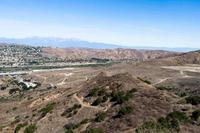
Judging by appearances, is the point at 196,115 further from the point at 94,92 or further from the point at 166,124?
the point at 94,92

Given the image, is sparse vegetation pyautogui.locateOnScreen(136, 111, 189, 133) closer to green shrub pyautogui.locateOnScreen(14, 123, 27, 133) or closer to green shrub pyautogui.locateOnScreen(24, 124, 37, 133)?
green shrub pyautogui.locateOnScreen(24, 124, 37, 133)

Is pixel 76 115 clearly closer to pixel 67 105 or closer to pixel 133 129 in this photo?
pixel 67 105

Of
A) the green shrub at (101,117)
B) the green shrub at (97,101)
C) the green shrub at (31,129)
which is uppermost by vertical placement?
the green shrub at (101,117)

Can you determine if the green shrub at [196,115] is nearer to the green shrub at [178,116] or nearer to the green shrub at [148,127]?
the green shrub at [178,116]

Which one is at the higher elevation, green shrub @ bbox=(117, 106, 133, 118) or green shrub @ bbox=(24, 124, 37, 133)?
green shrub @ bbox=(117, 106, 133, 118)

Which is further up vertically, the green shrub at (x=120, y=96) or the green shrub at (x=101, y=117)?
the green shrub at (x=120, y=96)

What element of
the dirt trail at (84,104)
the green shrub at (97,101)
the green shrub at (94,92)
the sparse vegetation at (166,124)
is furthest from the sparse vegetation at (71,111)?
the sparse vegetation at (166,124)

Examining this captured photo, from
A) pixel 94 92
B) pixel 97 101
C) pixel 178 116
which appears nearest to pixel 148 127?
pixel 178 116

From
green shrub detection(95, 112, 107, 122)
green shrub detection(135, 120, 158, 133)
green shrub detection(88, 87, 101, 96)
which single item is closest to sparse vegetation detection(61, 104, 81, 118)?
green shrub detection(88, 87, 101, 96)

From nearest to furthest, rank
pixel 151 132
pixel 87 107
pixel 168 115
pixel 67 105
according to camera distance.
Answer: pixel 151 132 < pixel 168 115 < pixel 87 107 < pixel 67 105

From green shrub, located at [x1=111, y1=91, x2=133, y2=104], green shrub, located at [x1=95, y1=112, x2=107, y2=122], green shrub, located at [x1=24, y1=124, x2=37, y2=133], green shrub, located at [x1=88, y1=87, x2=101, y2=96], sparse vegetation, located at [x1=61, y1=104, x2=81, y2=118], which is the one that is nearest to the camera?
green shrub, located at [x1=95, y1=112, x2=107, y2=122]

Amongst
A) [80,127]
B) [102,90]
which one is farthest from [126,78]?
[80,127]
